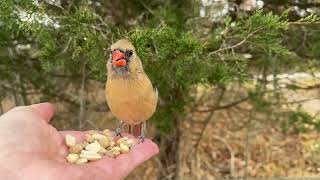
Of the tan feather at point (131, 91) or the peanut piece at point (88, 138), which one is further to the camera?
the peanut piece at point (88, 138)

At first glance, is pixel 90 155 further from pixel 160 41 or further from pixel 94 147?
pixel 160 41

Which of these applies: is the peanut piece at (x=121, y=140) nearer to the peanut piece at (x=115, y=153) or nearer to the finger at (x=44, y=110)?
the peanut piece at (x=115, y=153)

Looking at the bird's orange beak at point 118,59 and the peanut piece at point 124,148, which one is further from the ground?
the bird's orange beak at point 118,59

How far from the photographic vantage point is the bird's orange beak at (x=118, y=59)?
5.70ft

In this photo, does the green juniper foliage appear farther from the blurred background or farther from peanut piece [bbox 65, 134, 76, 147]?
peanut piece [bbox 65, 134, 76, 147]

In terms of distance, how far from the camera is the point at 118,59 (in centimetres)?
175

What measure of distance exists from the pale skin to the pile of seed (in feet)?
0.09

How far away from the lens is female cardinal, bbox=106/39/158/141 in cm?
176

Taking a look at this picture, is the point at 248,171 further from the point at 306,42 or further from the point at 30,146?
the point at 30,146

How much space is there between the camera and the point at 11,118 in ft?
5.88

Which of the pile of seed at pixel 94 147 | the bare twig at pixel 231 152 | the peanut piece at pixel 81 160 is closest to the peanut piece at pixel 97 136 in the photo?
the pile of seed at pixel 94 147

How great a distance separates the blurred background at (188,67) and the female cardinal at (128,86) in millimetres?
71

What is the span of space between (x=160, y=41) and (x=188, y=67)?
6.9 inches

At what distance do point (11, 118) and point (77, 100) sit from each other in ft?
4.30
